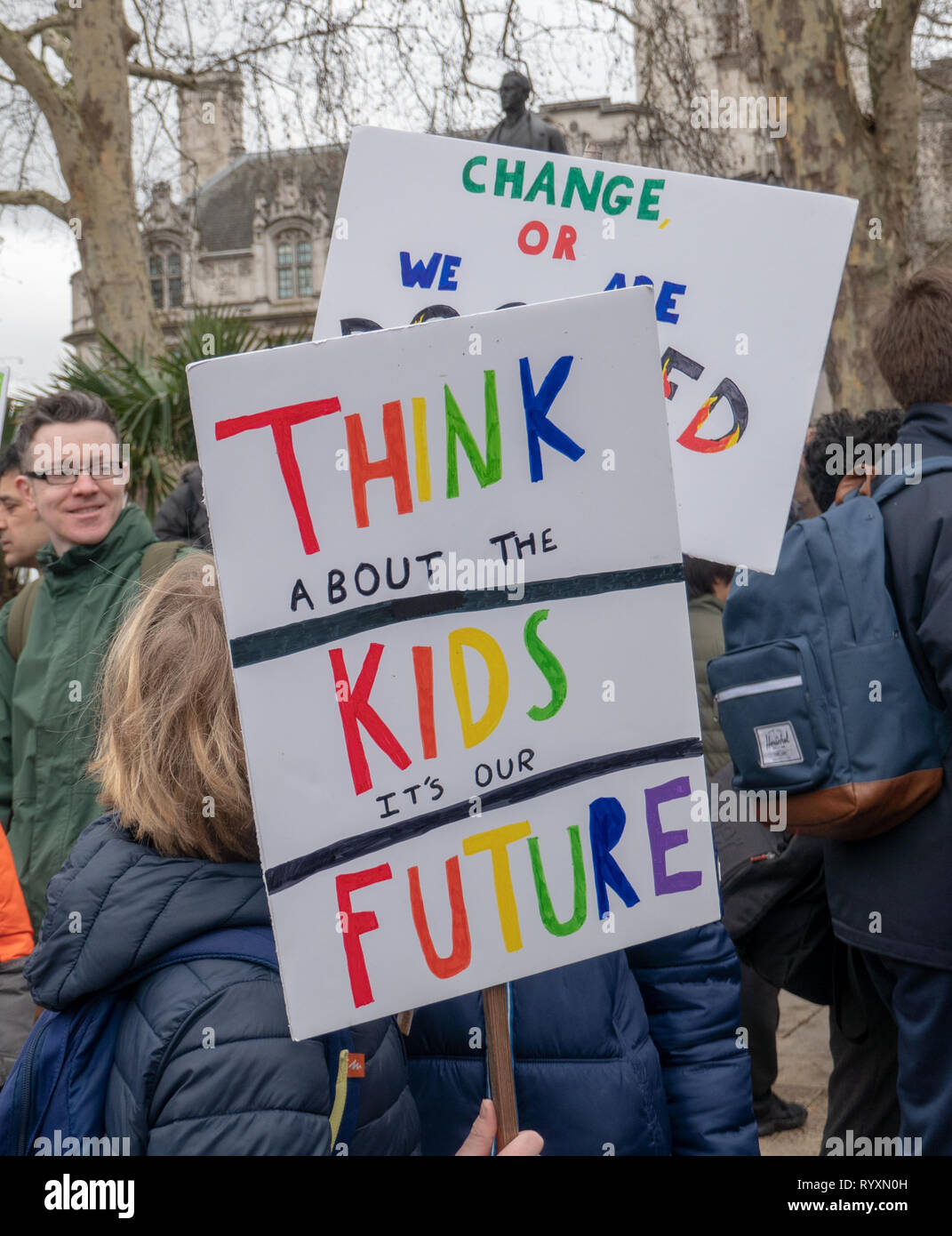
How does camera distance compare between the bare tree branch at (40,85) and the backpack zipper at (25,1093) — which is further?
the bare tree branch at (40,85)

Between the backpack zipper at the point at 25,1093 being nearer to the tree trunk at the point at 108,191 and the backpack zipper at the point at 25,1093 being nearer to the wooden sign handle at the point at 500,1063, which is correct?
the wooden sign handle at the point at 500,1063

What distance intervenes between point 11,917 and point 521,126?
5800mm

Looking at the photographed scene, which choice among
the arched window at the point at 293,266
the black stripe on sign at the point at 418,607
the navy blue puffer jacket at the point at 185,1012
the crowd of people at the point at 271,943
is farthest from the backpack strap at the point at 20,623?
A: the arched window at the point at 293,266

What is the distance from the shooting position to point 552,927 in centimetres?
139

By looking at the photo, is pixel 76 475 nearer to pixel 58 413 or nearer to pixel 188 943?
pixel 58 413

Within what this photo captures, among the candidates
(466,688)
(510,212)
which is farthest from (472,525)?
(510,212)

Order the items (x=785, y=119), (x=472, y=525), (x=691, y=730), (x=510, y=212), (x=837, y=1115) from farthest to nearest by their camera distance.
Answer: (x=785, y=119), (x=837, y=1115), (x=510, y=212), (x=691, y=730), (x=472, y=525)

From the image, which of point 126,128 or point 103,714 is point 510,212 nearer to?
point 103,714

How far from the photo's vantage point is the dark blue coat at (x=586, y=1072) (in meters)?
1.50

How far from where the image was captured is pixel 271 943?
1.28 m

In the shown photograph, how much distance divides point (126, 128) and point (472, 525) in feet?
32.7

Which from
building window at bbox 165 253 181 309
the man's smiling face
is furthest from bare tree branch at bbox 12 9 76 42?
building window at bbox 165 253 181 309

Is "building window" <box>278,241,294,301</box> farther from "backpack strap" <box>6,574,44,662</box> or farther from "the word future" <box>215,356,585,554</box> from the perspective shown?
"the word future" <box>215,356,585,554</box>

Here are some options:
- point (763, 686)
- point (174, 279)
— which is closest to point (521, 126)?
point (763, 686)
